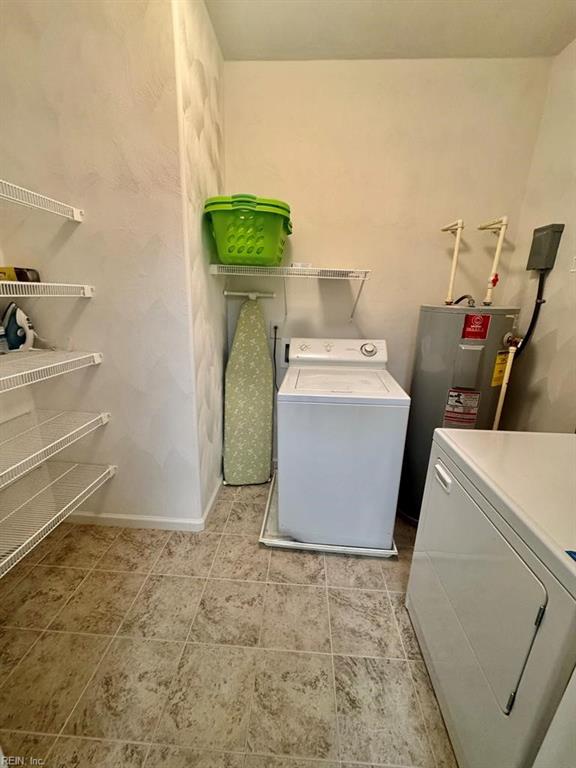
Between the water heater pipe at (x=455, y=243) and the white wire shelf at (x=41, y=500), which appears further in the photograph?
the water heater pipe at (x=455, y=243)

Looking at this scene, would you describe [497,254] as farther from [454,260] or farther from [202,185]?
[202,185]

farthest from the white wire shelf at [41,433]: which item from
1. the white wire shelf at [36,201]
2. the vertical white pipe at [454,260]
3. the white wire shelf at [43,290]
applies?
the vertical white pipe at [454,260]

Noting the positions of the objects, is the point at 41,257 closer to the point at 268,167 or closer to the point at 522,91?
the point at 268,167

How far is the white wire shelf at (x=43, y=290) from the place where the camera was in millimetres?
1062

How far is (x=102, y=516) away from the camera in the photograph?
1.82 meters

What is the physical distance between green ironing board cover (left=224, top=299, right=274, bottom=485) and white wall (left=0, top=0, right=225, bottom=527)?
40 centimetres

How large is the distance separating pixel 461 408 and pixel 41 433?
7.07 ft

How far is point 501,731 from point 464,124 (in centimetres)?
255

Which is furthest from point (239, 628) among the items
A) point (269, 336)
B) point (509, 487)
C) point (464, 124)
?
point (464, 124)

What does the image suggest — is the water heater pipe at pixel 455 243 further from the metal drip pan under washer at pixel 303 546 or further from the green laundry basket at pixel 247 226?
the metal drip pan under washer at pixel 303 546

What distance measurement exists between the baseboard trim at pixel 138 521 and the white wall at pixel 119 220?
2cm

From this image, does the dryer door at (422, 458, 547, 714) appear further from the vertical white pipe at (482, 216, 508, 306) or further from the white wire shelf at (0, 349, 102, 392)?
the white wire shelf at (0, 349, 102, 392)

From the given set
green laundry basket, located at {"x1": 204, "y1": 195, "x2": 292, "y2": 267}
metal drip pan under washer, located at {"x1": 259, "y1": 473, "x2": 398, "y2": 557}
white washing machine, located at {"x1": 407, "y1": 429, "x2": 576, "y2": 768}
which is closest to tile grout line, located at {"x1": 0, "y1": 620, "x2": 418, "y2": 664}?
white washing machine, located at {"x1": 407, "y1": 429, "x2": 576, "y2": 768}

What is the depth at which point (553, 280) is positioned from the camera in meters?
1.62
